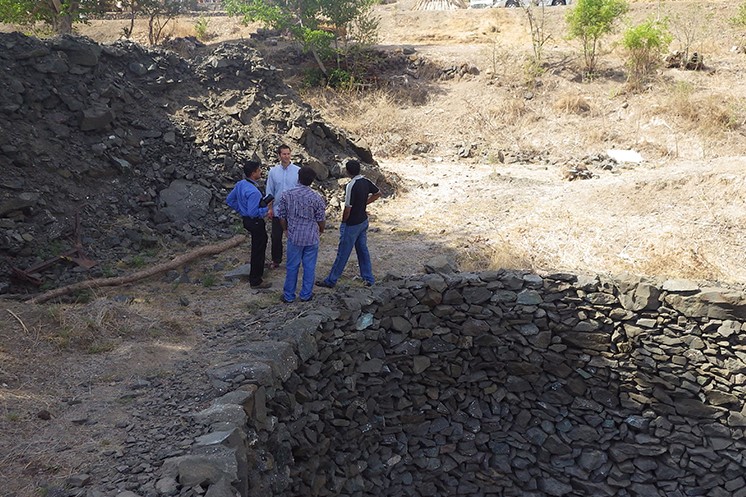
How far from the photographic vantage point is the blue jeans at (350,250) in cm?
646

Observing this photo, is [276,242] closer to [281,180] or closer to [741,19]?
[281,180]

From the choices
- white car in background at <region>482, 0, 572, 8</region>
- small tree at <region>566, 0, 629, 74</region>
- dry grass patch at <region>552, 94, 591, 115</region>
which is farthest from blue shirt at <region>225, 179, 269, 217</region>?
white car in background at <region>482, 0, 572, 8</region>

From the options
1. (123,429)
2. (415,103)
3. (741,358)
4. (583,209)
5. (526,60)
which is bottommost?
(741,358)

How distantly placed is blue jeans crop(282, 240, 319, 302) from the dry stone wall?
1.31 ft

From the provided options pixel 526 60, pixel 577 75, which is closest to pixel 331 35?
pixel 526 60

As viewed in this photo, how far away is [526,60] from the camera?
51.2 feet

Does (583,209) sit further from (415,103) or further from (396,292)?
(415,103)

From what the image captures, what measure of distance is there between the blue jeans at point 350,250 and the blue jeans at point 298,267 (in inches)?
16.0

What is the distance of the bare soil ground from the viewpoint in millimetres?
5121

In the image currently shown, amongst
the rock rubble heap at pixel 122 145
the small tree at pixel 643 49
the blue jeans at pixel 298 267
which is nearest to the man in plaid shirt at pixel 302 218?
the blue jeans at pixel 298 267

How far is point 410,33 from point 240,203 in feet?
48.3

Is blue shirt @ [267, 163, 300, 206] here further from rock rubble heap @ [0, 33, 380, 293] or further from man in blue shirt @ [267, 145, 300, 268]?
rock rubble heap @ [0, 33, 380, 293]

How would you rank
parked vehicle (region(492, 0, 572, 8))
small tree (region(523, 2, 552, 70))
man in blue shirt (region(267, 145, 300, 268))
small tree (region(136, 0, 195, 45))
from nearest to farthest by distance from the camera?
man in blue shirt (region(267, 145, 300, 268)) → small tree (region(523, 2, 552, 70)) → small tree (region(136, 0, 195, 45)) → parked vehicle (region(492, 0, 572, 8))

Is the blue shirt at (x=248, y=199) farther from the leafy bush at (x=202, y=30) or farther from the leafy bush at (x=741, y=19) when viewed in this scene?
the leafy bush at (x=202, y=30)
